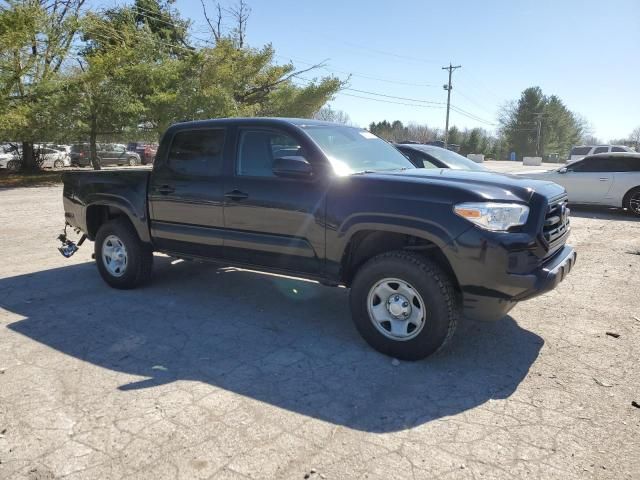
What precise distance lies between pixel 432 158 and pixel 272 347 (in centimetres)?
577

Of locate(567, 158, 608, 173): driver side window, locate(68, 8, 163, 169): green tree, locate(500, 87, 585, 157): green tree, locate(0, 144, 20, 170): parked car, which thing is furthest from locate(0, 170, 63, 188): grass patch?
locate(500, 87, 585, 157): green tree

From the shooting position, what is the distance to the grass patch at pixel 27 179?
20.1 m

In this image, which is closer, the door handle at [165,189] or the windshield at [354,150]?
the windshield at [354,150]

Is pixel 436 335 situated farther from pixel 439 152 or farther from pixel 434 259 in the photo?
pixel 439 152

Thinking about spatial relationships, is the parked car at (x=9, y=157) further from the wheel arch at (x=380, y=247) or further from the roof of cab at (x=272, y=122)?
the wheel arch at (x=380, y=247)

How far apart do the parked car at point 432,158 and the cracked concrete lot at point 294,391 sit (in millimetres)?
3753

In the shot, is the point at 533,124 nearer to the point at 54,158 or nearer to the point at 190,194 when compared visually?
the point at 54,158

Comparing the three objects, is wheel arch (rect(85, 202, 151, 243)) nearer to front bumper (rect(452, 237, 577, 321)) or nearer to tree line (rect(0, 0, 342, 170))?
front bumper (rect(452, 237, 577, 321))

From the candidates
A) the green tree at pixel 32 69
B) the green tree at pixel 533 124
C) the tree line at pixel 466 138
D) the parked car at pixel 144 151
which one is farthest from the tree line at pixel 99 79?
the green tree at pixel 533 124

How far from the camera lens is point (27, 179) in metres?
21.9

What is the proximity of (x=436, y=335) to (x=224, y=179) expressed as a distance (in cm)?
248

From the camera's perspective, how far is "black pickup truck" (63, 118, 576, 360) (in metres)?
3.44

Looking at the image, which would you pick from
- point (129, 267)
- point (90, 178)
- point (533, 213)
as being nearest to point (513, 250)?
point (533, 213)

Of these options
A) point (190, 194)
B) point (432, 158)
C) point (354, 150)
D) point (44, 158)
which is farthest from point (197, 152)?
point (44, 158)
